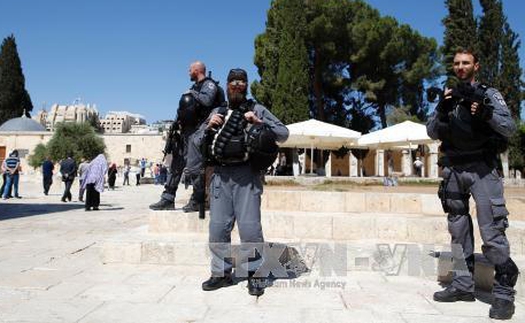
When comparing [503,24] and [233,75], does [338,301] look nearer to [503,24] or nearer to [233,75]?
[233,75]

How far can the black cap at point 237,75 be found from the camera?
3.29 m

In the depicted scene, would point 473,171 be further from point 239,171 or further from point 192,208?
point 192,208

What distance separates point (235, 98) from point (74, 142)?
3640cm

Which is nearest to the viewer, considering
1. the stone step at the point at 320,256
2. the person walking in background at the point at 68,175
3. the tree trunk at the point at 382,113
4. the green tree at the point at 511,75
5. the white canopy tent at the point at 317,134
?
the stone step at the point at 320,256

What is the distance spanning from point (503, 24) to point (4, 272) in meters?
30.0

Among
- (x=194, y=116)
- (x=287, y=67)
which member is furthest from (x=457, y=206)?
(x=287, y=67)

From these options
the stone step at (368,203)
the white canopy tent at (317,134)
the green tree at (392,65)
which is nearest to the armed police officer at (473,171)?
the stone step at (368,203)

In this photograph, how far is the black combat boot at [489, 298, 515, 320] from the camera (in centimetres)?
268

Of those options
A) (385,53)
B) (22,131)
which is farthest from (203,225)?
(22,131)

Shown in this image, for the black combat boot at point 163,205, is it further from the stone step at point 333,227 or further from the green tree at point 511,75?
the green tree at point 511,75

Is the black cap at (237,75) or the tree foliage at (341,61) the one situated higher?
the tree foliage at (341,61)

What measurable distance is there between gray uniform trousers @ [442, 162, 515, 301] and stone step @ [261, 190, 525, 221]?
109 inches

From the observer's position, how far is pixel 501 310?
2.69 m

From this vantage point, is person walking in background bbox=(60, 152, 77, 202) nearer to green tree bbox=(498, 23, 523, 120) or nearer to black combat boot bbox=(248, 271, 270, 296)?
black combat boot bbox=(248, 271, 270, 296)
